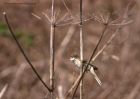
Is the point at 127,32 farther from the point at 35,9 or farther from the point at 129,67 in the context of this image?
the point at 35,9

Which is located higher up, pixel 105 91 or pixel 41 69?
pixel 105 91

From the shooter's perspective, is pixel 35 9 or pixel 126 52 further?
pixel 35 9

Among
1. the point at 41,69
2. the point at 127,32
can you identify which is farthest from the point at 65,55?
the point at 127,32

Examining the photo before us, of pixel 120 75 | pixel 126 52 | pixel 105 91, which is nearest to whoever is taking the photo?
pixel 105 91

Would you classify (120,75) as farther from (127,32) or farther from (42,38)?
(42,38)

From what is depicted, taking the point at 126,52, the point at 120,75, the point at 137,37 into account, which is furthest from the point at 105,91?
the point at 137,37

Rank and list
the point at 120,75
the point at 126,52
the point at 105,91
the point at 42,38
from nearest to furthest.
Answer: the point at 105,91 → the point at 120,75 → the point at 126,52 → the point at 42,38
